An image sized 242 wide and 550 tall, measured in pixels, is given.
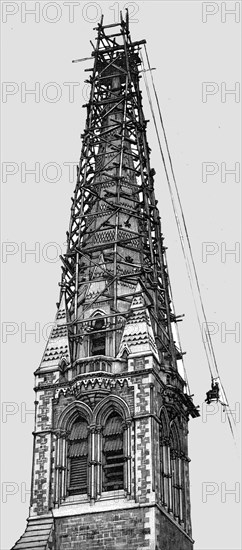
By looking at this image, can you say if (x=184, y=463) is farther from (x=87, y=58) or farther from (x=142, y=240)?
(x=87, y=58)

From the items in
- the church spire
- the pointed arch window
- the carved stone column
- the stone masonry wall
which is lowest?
the stone masonry wall

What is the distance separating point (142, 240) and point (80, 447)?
12.0 metres

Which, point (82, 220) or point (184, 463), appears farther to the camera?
point (82, 220)

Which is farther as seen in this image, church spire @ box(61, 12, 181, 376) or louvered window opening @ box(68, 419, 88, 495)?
church spire @ box(61, 12, 181, 376)

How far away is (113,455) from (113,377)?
3.50 meters

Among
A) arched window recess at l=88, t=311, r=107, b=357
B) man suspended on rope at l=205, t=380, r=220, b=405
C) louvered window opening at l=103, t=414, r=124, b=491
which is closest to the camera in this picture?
louvered window opening at l=103, t=414, r=124, b=491

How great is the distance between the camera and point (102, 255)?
55906mm

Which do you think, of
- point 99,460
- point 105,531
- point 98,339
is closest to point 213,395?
point 98,339

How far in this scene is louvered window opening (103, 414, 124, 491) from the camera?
49031mm

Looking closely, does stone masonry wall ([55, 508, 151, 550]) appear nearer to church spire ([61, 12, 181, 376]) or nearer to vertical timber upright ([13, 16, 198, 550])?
vertical timber upright ([13, 16, 198, 550])

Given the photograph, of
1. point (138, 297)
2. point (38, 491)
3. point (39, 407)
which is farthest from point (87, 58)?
point (38, 491)

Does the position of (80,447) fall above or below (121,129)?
below

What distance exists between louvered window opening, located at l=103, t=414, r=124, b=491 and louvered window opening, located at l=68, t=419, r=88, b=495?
90 centimetres

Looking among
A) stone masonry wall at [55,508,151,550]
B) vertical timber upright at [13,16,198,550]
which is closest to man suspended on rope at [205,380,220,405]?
vertical timber upright at [13,16,198,550]
